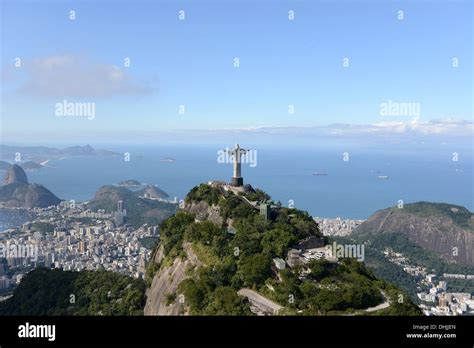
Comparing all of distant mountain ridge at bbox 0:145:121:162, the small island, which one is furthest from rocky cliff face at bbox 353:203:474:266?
distant mountain ridge at bbox 0:145:121:162

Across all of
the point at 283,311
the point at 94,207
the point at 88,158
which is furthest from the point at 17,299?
the point at 88,158

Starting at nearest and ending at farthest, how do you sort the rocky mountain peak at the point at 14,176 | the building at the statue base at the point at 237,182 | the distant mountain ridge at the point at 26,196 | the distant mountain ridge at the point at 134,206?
1. the building at the statue base at the point at 237,182
2. the distant mountain ridge at the point at 134,206
3. the distant mountain ridge at the point at 26,196
4. the rocky mountain peak at the point at 14,176

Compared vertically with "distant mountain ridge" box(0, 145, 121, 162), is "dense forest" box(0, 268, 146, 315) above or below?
below

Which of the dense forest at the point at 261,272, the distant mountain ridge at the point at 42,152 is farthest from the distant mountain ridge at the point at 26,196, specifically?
the dense forest at the point at 261,272

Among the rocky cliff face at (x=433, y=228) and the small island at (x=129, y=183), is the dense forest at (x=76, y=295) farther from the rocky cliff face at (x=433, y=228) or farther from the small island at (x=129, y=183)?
the small island at (x=129, y=183)

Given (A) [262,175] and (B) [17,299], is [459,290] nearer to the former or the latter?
(B) [17,299]

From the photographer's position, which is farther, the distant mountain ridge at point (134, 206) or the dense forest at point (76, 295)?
the distant mountain ridge at point (134, 206)

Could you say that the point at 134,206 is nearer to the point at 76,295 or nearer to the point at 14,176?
the point at 14,176

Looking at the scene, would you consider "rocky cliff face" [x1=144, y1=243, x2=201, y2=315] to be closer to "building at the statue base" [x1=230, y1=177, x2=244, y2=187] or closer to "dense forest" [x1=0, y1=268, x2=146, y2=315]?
"dense forest" [x1=0, y1=268, x2=146, y2=315]

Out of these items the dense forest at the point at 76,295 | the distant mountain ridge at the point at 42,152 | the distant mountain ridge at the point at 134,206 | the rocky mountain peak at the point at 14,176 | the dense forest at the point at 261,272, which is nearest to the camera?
the dense forest at the point at 261,272
